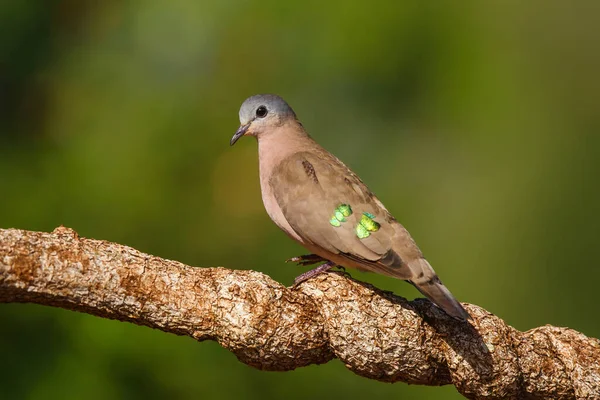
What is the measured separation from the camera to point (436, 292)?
4.79 meters

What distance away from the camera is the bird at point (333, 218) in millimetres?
5062

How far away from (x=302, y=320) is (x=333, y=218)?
0.97 metres

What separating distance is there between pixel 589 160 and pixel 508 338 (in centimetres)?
859

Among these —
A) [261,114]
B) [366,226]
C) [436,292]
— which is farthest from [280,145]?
[436,292]

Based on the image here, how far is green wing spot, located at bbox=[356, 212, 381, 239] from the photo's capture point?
524 centimetres

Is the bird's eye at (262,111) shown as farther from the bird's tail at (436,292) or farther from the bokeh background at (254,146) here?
the bokeh background at (254,146)

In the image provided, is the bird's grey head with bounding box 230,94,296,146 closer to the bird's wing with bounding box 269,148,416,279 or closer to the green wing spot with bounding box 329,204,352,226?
the bird's wing with bounding box 269,148,416,279

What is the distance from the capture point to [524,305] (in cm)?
1159

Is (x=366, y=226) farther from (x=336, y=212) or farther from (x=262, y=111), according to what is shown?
(x=262, y=111)

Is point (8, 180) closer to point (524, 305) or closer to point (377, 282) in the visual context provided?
point (377, 282)

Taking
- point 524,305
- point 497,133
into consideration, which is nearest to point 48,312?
point 524,305

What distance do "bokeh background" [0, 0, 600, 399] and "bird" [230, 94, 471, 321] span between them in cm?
383

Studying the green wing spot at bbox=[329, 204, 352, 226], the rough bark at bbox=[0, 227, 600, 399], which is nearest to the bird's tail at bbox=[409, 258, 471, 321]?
the rough bark at bbox=[0, 227, 600, 399]

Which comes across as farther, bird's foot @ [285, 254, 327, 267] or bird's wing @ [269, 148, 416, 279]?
bird's foot @ [285, 254, 327, 267]
